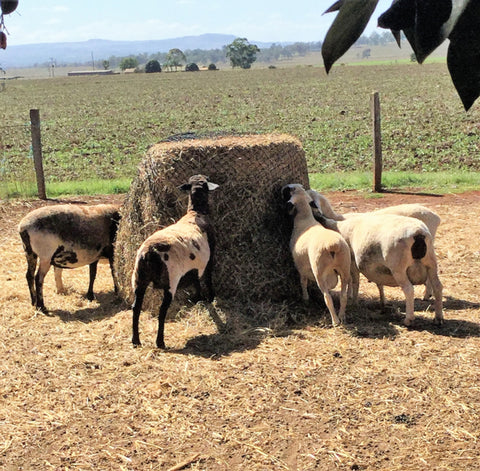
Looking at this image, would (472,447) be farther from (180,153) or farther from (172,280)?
(180,153)

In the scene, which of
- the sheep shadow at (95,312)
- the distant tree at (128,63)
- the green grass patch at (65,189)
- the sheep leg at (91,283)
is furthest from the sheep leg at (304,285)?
the distant tree at (128,63)

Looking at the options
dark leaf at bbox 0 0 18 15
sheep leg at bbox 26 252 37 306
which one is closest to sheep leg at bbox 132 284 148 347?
sheep leg at bbox 26 252 37 306

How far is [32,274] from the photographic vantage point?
6.57 meters

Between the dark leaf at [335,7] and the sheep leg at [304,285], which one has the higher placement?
the dark leaf at [335,7]

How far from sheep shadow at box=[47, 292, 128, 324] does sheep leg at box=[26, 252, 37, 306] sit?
26 cm

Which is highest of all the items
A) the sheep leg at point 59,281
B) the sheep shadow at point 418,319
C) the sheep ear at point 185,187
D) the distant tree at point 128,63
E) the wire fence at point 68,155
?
the distant tree at point 128,63

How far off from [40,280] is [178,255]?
197 centimetres

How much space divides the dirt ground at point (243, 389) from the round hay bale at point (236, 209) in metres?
0.28

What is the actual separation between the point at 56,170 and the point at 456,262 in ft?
40.6

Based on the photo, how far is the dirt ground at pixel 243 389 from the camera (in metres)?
3.82

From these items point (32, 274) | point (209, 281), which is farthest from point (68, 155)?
point (209, 281)

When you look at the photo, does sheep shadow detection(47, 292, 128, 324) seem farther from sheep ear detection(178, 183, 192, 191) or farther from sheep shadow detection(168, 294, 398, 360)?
sheep ear detection(178, 183, 192, 191)

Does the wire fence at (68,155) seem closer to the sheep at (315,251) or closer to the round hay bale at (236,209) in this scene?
the round hay bale at (236,209)

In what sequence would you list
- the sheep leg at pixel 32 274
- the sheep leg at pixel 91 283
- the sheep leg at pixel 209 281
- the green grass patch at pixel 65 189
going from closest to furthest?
the sheep leg at pixel 209 281
the sheep leg at pixel 32 274
the sheep leg at pixel 91 283
the green grass patch at pixel 65 189
